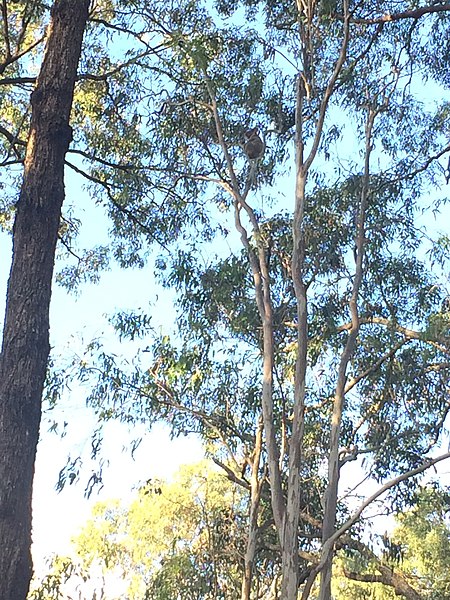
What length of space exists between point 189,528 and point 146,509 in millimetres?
4002

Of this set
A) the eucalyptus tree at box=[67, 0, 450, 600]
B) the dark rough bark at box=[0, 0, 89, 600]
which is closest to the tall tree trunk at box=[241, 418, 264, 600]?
the eucalyptus tree at box=[67, 0, 450, 600]

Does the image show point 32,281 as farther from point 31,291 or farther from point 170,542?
point 170,542

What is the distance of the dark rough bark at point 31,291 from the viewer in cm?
322

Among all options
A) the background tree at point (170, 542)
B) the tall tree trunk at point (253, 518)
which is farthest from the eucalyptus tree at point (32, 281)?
the background tree at point (170, 542)

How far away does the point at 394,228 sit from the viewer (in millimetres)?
8578

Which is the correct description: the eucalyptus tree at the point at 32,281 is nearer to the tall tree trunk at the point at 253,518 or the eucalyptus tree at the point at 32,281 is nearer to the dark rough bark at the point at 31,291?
the dark rough bark at the point at 31,291

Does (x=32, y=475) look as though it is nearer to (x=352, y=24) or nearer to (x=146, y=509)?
(x=352, y=24)

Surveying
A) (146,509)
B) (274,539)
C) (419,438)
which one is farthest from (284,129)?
(146,509)

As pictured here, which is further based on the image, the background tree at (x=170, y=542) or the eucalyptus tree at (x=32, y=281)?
the background tree at (x=170, y=542)

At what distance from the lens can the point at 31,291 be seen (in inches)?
147

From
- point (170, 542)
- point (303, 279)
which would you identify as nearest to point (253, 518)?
point (303, 279)

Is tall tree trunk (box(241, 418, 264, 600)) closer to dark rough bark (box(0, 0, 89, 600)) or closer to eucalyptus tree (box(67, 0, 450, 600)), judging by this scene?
eucalyptus tree (box(67, 0, 450, 600))

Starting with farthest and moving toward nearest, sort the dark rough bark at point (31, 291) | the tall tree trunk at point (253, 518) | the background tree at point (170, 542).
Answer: the background tree at point (170, 542) < the tall tree trunk at point (253, 518) < the dark rough bark at point (31, 291)

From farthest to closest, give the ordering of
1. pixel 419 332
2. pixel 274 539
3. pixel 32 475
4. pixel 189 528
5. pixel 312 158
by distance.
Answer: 1. pixel 189 528
2. pixel 274 539
3. pixel 419 332
4. pixel 312 158
5. pixel 32 475
